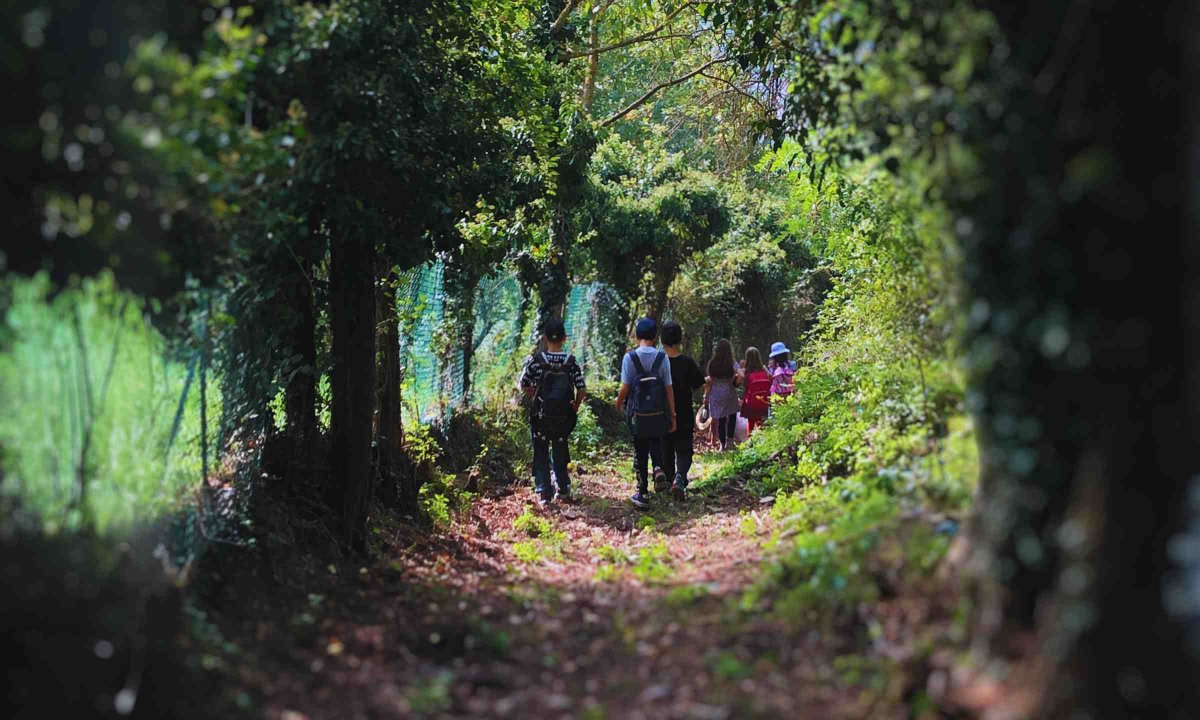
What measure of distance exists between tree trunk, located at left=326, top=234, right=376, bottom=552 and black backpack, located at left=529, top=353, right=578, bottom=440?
252cm

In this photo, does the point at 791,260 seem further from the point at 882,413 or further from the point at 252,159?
the point at 252,159

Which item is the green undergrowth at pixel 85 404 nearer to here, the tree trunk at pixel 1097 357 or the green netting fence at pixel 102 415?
the green netting fence at pixel 102 415

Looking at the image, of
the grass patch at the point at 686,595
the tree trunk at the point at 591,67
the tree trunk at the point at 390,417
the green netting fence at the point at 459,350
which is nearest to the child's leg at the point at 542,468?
the green netting fence at the point at 459,350

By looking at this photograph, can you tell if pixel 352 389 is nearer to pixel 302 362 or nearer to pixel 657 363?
pixel 302 362

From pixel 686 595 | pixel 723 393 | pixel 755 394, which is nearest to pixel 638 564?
pixel 686 595

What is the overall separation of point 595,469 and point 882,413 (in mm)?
6120

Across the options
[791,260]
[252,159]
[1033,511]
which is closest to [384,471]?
[252,159]

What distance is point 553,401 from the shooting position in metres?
9.89

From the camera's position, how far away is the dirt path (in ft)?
14.1

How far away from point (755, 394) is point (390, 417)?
7.55 meters

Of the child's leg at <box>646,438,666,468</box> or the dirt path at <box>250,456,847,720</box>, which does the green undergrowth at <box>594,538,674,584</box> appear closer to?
the dirt path at <box>250,456,847,720</box>

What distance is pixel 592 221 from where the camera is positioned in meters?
18.0

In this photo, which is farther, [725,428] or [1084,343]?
[725,428]

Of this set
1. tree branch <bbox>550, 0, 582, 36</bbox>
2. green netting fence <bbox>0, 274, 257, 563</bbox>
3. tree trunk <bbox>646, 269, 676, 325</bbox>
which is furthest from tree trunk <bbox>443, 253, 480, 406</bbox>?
tree trunk <bbox>646, 269, 676, 325</bbox>
